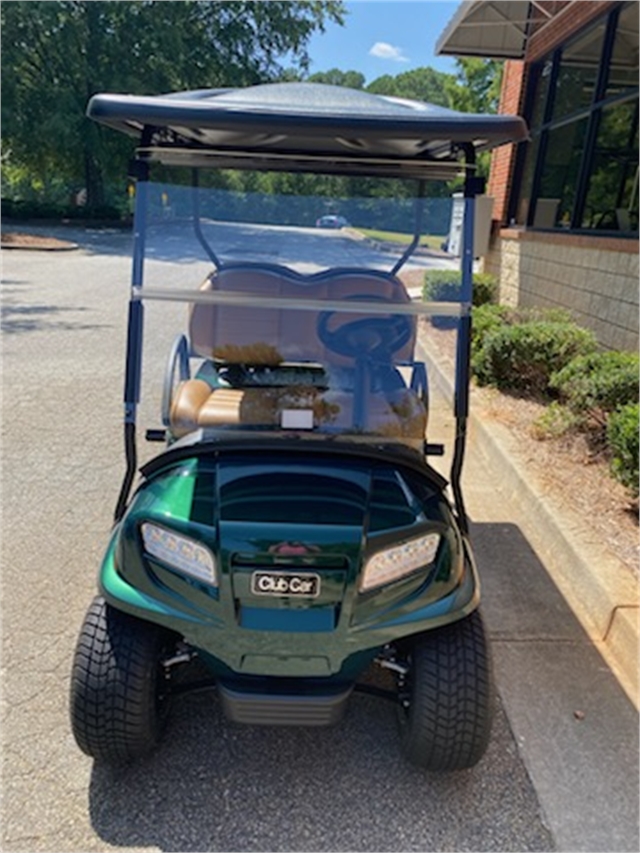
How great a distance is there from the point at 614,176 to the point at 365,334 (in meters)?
6.01

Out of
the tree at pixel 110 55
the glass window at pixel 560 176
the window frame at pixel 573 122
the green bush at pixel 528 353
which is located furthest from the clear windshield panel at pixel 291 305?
the tree at pixel 110 55

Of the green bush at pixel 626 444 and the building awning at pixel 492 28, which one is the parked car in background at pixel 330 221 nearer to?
the green bush at pixel 626 444

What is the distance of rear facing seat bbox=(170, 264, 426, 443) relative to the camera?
2.10 meters

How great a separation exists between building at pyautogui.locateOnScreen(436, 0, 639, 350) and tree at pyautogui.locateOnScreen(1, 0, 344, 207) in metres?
15.7

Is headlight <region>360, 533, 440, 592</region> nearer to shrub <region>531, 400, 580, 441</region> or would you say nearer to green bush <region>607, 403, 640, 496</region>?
green bush <region>607, 403, 640, 496</region>

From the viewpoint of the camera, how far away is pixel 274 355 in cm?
220

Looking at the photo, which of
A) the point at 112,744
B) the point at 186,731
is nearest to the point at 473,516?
the point at 186,731

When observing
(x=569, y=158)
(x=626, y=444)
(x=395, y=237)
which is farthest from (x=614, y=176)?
(x=395, y=237)

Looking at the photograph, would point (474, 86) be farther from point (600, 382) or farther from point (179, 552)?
point (179, 552)

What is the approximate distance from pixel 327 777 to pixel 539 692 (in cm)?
84

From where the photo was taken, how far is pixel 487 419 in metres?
4.45

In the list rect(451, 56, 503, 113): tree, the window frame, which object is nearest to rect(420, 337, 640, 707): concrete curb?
the window frame

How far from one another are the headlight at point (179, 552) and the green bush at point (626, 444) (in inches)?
88.1

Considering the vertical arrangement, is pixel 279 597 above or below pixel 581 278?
below
